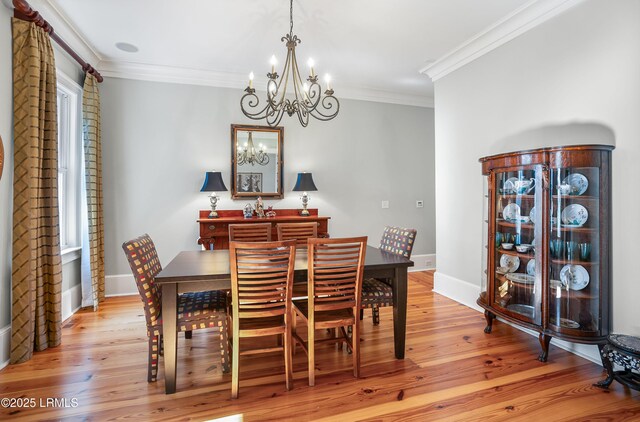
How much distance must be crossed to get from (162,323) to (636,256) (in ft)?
10.3

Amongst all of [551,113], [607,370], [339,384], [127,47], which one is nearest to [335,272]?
Result: [339,384]

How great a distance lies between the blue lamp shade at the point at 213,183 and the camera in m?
4.22

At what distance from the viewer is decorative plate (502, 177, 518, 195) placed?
2791 mm

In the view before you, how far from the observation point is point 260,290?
6.90 feet

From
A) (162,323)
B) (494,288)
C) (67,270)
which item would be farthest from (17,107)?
(494,288)

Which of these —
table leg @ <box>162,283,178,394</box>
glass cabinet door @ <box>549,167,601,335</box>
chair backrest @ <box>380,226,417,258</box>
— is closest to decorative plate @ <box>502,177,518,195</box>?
glass cabinet door @ <box>549,167,601,335</box>

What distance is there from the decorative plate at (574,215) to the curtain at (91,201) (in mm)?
4456

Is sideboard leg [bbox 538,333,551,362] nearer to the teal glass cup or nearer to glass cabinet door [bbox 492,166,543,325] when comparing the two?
glass cabinet door [bbox 492,166,543,325]

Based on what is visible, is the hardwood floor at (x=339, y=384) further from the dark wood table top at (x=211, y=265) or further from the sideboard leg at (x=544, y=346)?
the dark wood table top at (x=211, y=265)

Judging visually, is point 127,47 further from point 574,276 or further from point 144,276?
point 574,276

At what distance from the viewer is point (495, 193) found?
9.61ft

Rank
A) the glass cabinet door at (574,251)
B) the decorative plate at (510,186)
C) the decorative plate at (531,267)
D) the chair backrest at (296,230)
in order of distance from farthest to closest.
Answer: the chair backrest at (296,230), the decorative plate at (510,186), the decorative plate at (531,267), the glass cabinet door at (574,251)

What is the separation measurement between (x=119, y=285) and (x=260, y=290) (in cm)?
303

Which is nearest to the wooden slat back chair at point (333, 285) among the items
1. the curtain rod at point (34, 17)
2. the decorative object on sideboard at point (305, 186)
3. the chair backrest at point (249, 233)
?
the chair backrest at point (249, 233)
